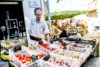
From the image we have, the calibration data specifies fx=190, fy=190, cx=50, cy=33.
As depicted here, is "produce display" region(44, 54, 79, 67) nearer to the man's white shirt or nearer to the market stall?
the market stall

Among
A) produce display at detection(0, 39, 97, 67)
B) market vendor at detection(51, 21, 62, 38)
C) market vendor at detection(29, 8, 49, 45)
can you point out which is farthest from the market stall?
market vendor at detection(51, 21, 62, 38)

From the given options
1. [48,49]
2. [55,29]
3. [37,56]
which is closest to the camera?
[37,56]

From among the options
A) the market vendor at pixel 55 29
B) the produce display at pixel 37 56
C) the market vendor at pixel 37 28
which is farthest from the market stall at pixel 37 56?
the market vendor at pixel 55 29

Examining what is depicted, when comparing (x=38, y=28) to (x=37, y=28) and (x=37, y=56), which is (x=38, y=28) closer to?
(x=37, y=28)

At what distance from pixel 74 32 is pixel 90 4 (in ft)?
3.00

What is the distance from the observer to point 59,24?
15.8 ft

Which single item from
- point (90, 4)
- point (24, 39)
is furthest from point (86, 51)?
point (90, 4)

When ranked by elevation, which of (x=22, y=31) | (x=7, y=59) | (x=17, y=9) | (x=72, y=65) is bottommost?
(x=72, y=65)

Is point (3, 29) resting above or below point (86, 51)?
above

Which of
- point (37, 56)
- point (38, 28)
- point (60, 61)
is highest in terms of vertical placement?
point (38, 28)

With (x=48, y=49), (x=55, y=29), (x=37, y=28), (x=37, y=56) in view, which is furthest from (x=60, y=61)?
(x=55, y=29)

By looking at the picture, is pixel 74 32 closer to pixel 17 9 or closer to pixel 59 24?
pixel 59 24

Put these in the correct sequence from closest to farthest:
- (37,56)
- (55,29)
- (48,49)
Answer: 1. (37,56)
2. (48,49)
3. (55,29)

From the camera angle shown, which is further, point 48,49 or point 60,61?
point 48,49
